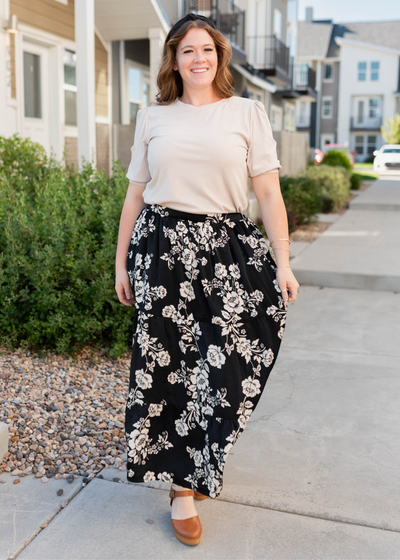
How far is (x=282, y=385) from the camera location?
151 inches

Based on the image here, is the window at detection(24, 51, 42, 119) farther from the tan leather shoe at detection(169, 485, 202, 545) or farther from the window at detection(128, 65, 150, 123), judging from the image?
the tan leather shoe at detection(169, 485, 202, 545)

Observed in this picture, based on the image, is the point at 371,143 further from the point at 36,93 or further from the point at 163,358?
the point at 163,358

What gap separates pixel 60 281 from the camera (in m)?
3.94

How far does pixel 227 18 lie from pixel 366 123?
33.3 meters

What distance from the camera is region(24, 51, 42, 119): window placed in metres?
8.60

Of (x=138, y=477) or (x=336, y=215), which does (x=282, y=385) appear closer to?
(x=138, y=477)

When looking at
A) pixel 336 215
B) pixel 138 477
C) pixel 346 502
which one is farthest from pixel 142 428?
pixel 336 215

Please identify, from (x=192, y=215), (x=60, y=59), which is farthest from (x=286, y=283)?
(x=60, y=59)

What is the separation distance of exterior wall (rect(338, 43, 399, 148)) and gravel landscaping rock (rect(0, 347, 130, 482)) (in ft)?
145

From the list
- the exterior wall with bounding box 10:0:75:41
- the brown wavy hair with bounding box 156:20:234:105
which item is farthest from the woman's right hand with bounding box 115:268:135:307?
the exterior wall with bounding box 10:0:75:41

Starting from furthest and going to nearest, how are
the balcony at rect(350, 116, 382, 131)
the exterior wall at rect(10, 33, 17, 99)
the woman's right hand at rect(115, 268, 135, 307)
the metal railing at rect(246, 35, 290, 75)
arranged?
the balcony at rect(350, 116, 382, 131) → the metal railing at rect(246, 35, 290, 75) → the exterior wall at rect(10, 33, 17, 99) → the woman's right hand at rect(115, 268, 135, 307)

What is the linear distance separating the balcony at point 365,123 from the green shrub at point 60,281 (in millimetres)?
43705

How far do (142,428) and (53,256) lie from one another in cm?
175

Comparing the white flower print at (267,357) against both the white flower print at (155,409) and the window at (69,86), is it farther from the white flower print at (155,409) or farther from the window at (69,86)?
the window at (69,86)
